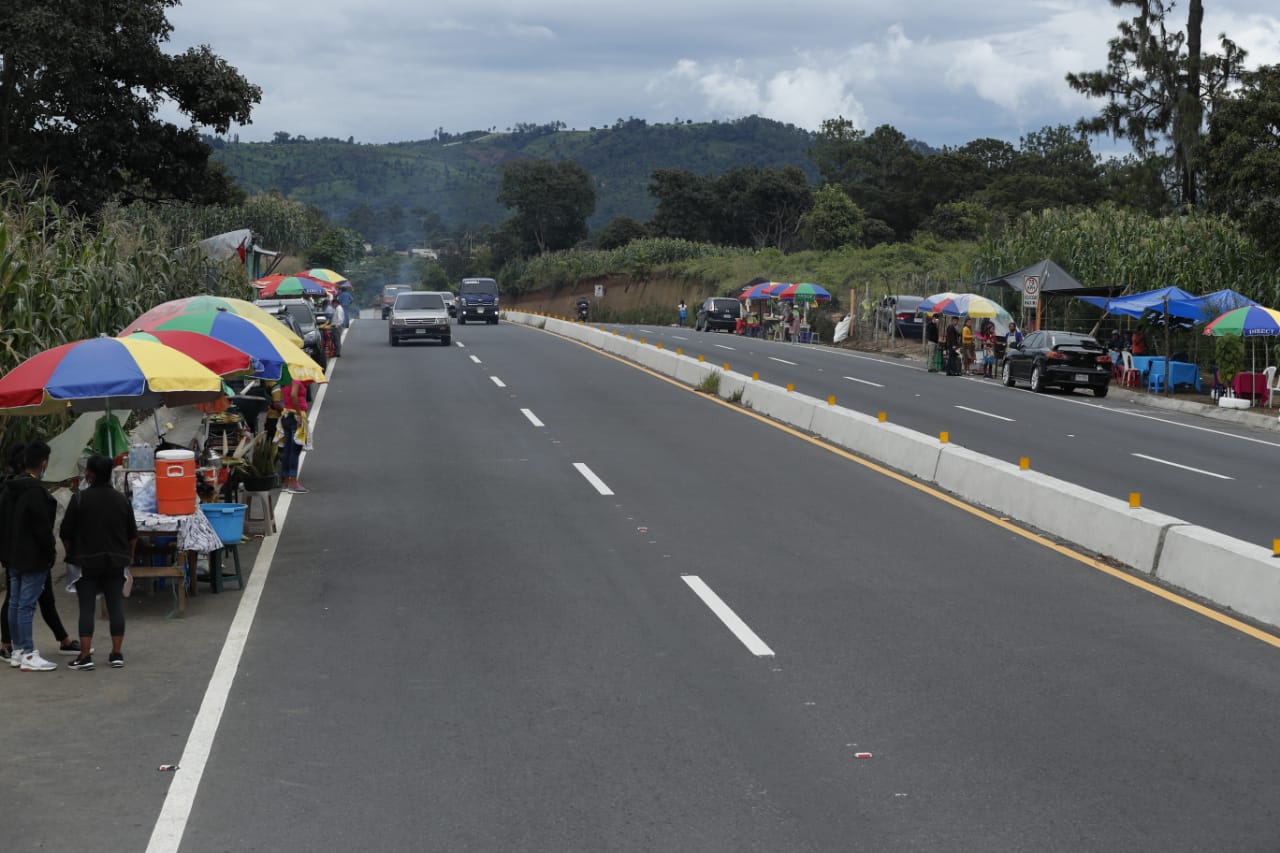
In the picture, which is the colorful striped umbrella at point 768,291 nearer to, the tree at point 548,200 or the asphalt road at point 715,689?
the asphalt road at point 715,689

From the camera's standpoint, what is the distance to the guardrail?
33.0ft

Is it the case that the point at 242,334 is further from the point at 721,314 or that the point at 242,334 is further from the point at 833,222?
the point at 833,222

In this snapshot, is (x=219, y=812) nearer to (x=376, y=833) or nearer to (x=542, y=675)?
(x=376, y=833)

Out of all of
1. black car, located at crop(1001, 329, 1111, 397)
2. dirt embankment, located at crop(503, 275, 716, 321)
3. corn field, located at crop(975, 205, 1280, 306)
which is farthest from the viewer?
dirt embankment, located at crop(503, 275, 716, 321)

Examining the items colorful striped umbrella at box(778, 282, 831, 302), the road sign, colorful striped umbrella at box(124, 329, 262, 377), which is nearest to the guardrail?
colorful striped umbrella at box(124, 329, 262, 377)

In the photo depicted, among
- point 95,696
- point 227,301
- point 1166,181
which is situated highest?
point 1166,181

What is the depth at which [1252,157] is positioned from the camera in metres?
34.8

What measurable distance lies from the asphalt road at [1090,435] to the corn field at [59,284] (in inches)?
461

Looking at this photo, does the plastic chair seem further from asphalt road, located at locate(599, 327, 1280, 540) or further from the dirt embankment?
the dirt embankment

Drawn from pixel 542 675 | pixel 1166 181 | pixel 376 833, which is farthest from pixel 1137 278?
pixel 376 833

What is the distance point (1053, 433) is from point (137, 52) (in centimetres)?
2476

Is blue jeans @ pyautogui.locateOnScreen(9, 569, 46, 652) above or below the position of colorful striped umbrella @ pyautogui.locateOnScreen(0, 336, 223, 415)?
below

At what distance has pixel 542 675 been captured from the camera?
328 inches

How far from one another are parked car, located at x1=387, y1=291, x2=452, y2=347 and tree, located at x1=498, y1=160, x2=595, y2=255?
85.6m
